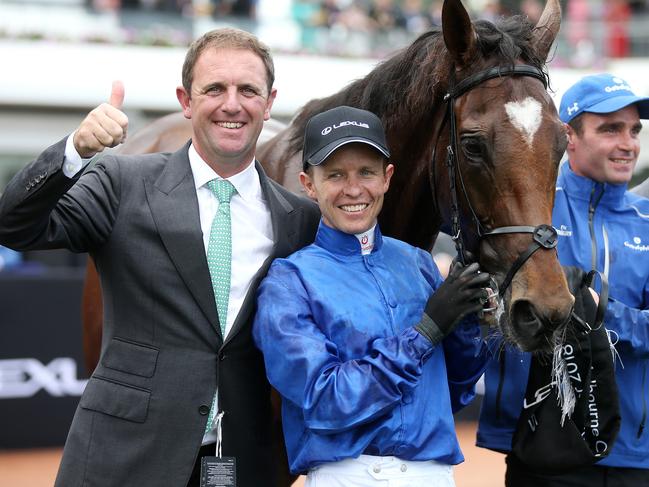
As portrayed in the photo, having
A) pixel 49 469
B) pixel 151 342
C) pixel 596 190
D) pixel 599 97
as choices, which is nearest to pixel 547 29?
pixel 599 97

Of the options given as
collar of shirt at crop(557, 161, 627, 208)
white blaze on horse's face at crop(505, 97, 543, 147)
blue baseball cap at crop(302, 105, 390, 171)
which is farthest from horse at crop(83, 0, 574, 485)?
collar of shirt at crop(557, 161, 627, 208)

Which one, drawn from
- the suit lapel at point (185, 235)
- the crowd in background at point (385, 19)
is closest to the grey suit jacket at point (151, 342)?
the suit lapel at point (185, 235)

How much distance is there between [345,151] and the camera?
99.3 inches

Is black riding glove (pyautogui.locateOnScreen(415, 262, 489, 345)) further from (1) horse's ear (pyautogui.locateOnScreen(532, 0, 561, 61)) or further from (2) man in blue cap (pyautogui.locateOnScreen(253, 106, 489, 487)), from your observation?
(1) horse's ear (pyautogui.locateOnScreen(532, 0, 561, 61))

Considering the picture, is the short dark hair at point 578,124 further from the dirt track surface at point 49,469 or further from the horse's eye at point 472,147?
the dirt track surface at point 49,469

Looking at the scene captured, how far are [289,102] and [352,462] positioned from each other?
13.9 meters

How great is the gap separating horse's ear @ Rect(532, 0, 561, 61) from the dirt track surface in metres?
3.99

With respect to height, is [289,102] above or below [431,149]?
above

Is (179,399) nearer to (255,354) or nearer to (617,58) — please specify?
(255,354)

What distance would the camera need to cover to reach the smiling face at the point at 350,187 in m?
2.50

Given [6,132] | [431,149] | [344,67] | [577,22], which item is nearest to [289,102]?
[344,67]

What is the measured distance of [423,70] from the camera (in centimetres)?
286

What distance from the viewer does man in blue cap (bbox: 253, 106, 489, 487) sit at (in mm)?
2281

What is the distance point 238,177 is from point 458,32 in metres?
0.80
